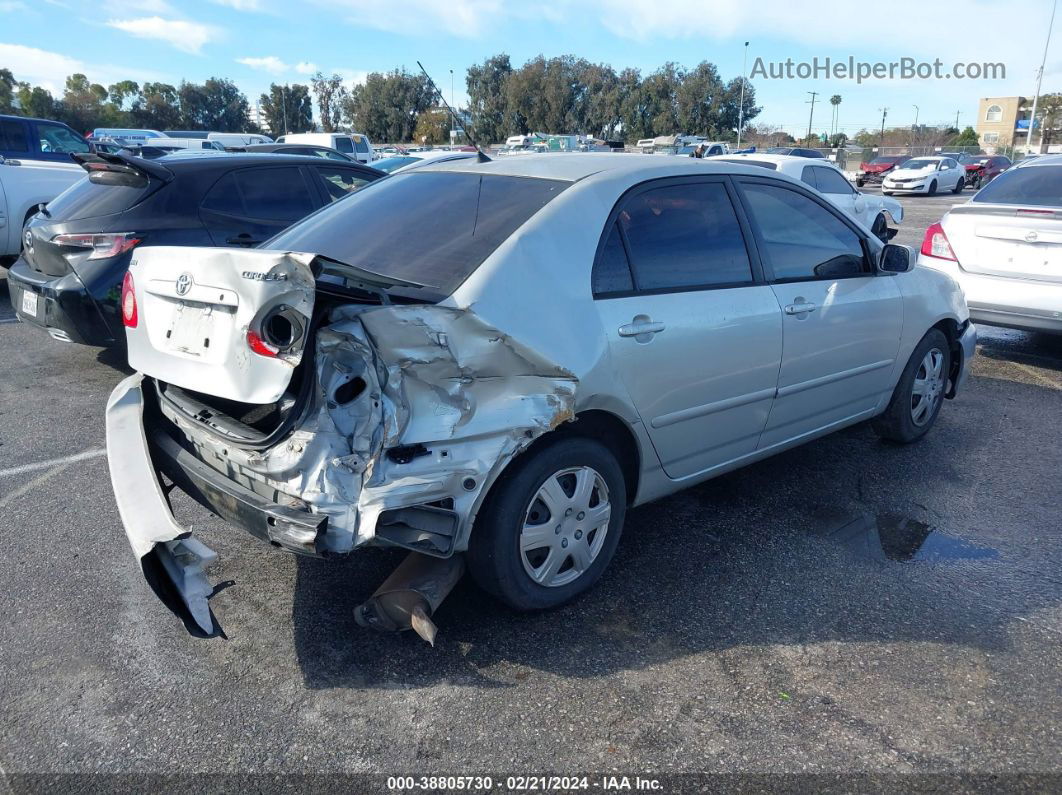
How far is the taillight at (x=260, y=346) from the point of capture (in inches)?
102

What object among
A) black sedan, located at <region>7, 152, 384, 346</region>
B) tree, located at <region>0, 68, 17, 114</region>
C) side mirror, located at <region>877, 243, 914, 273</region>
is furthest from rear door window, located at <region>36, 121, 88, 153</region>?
tree, located at <region>0, 68, 17, 114</region>

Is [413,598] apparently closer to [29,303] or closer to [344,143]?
[29,303]

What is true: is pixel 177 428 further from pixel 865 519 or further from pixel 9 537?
pixel 865 519

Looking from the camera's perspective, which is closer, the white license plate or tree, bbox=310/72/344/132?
the white license plate

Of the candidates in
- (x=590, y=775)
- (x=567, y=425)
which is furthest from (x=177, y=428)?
(x=590, y=775)

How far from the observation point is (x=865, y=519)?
414 centimetres

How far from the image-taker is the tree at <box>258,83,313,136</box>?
8738 cm

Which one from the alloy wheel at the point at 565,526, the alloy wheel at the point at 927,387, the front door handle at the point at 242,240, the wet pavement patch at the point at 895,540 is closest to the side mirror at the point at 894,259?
the alloy wheel at the point at 927,387

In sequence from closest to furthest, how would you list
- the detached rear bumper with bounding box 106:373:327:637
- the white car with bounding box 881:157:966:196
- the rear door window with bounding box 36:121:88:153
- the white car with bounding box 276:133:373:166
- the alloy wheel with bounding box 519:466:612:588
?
1. the detached rear bumper with bounding box 106:373:327:637
2. the alloy wheel with bounding box 519:466:612:588
3. the rear door window with bounding box 36:121:88:153
4. the white car with bounding box 276:133:373:166
5. the white car with bounding box 881:157:966:196

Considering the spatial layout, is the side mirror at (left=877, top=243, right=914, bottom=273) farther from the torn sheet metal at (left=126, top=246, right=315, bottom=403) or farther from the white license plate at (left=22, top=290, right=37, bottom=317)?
the white license plate at (left=22, top=290, right=37, bottom=317)

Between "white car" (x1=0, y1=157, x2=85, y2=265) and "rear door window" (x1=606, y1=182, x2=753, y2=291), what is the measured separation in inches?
309

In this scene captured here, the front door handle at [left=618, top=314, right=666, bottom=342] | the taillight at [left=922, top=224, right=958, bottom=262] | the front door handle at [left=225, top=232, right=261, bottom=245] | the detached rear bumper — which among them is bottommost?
the detached rear bumper

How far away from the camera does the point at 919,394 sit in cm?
502

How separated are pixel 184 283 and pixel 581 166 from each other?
1.66m
